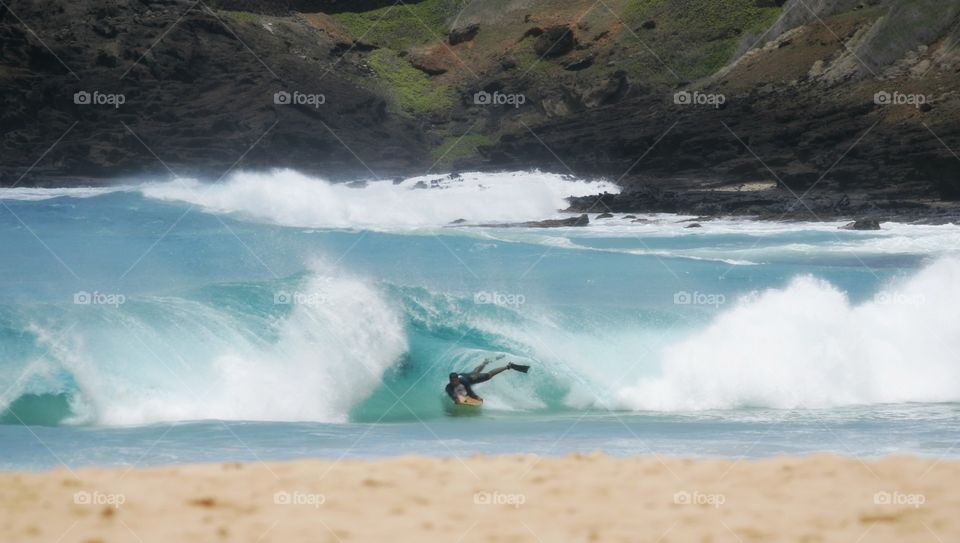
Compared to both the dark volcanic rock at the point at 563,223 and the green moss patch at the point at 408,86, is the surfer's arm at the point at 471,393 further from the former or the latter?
the green moss patch at the point at 408,86

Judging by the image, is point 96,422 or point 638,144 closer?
point 96,422

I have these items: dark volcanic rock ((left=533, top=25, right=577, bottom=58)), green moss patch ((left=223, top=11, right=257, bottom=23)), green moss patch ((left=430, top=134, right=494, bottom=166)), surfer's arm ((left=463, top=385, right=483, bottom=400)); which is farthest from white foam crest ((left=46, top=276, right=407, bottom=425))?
green moss patch ((left=223, top=11, right=257, bottom=23))

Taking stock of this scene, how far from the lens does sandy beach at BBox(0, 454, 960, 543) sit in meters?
5.05

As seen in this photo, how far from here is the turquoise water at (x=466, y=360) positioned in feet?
26.6

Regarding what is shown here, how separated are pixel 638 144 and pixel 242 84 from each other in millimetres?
17157

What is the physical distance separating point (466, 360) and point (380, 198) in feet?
71.7

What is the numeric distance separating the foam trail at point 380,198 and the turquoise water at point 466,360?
11491 millimetres

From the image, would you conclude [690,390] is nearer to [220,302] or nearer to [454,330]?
[454,330]

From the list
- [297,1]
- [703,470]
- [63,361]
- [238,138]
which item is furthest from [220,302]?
[297,1]

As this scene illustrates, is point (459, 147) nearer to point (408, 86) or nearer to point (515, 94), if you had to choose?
point (515, 94)

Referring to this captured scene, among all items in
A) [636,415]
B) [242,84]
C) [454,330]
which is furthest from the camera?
[242,84]

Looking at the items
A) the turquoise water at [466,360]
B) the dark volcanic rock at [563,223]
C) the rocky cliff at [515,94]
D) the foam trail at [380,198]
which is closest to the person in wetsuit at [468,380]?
the turquoise water at [466,360]

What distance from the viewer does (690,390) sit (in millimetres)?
10141

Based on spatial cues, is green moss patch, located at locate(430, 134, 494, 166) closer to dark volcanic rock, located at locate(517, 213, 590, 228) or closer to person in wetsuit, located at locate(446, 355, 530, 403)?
dark volcanic rock, located at locate(517, 213, 590, 228)
